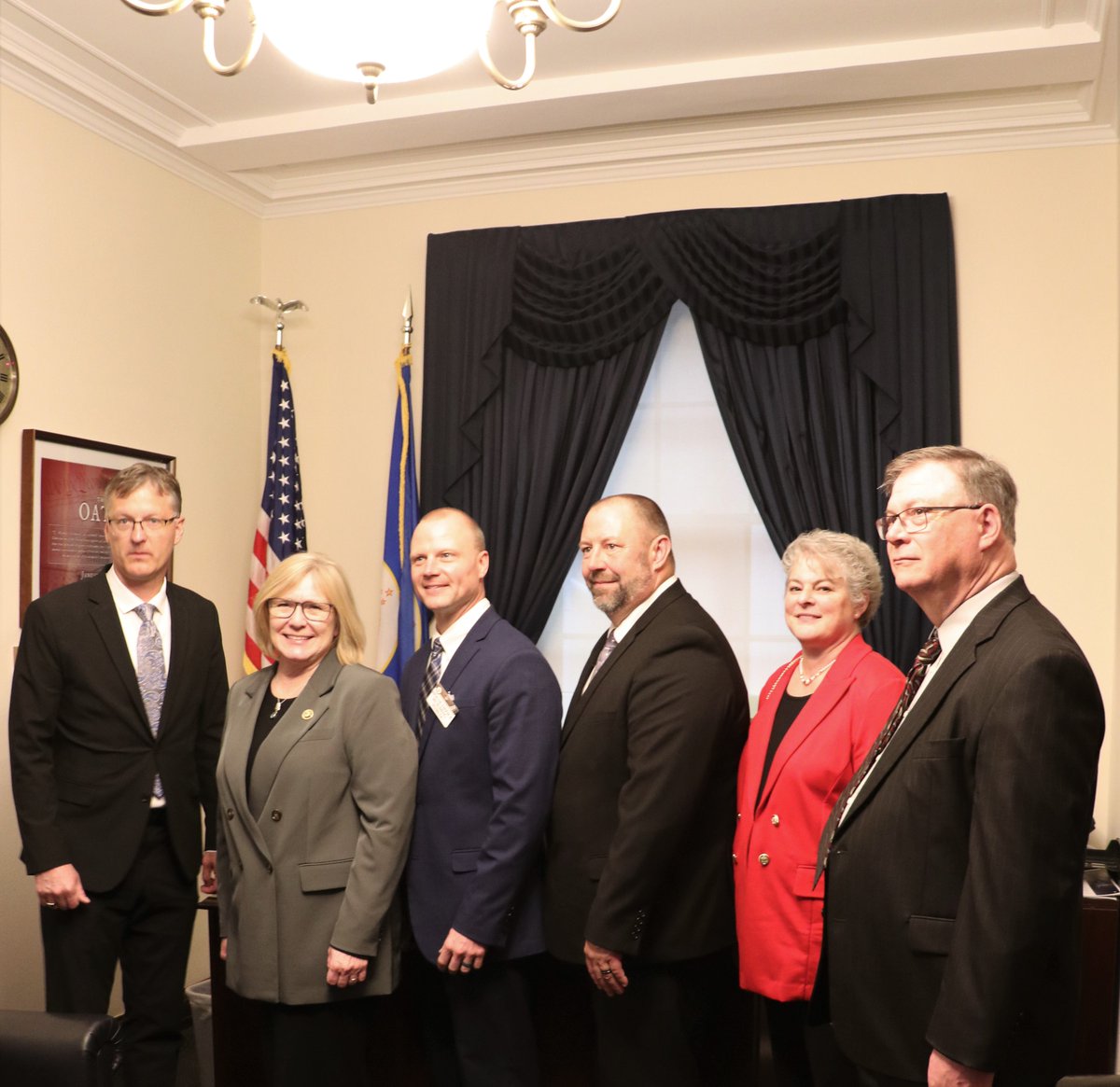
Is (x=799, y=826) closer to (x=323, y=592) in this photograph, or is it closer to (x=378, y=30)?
(x=323, y=592)

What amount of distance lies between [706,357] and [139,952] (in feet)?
9.11

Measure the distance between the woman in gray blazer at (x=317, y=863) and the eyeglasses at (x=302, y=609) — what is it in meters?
0.14

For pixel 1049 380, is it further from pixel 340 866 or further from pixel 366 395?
pixel 340 866

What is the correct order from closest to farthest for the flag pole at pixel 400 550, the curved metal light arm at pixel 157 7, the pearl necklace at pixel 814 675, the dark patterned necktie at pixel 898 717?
the curved metal light arm at pixel 157 7 < the dark patterned necktie at pixel 898 717 < the pearl necklace at pixel 814 675 < the flag pole at pixel 400 550

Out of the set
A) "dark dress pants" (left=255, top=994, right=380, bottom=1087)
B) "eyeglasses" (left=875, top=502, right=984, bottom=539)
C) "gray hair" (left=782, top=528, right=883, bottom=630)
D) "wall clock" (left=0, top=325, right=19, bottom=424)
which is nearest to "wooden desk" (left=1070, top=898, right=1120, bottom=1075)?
"gray hair" (left=782, top=528, right=883, bottom=630)

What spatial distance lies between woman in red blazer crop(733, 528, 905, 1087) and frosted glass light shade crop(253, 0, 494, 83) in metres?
1.50

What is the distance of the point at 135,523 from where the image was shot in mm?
3049

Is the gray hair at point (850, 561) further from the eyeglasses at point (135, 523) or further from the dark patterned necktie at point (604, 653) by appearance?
the eyeglasses at point (135, 523)

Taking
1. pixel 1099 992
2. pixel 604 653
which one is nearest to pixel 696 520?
pixel 604 653

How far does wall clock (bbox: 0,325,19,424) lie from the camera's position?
359 centimetres

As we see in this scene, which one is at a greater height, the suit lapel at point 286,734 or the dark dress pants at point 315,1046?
the suit lapel at point 286,734

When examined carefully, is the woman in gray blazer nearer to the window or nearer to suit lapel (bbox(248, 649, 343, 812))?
suit lapel (bbox(248, 649, 343, 812))

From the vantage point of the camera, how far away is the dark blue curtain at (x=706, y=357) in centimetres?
414

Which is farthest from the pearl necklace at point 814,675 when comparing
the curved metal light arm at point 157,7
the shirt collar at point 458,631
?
the curved metal light arm at point 157,7
